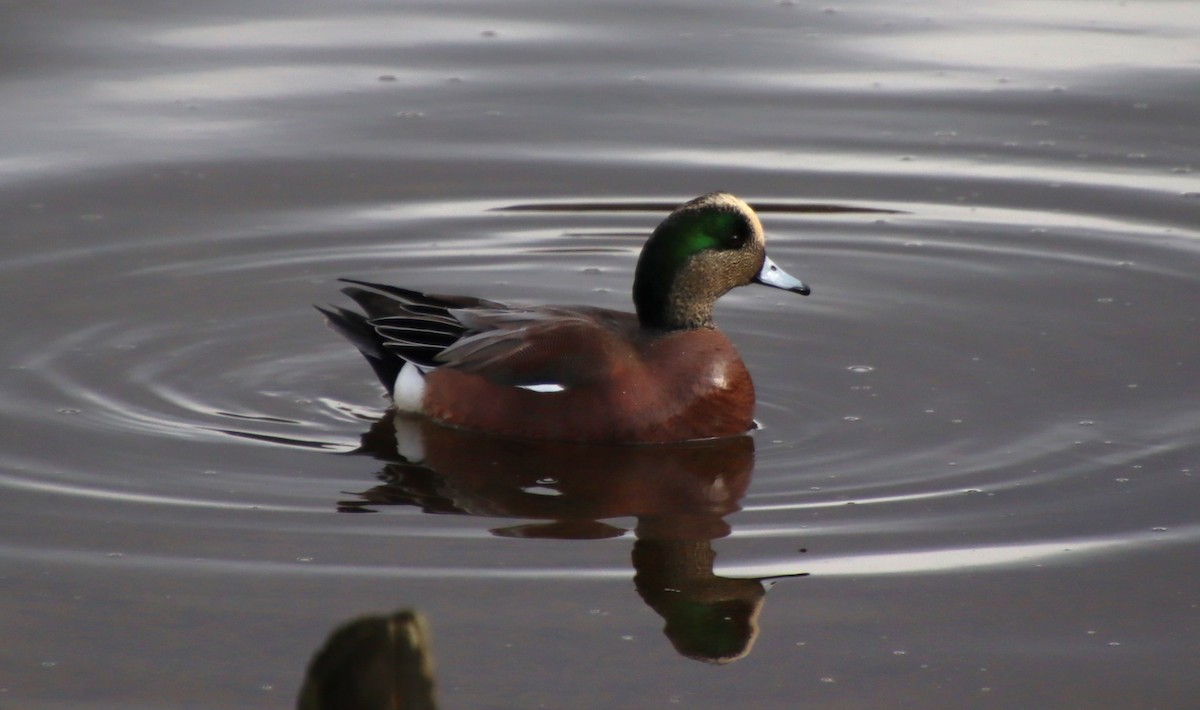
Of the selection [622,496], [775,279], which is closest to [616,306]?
[775,279]

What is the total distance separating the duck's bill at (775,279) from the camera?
7.07 metres

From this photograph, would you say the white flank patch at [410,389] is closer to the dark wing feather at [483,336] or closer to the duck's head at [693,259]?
the dark wing feather at [483,336]

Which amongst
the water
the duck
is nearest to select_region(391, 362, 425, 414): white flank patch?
the duck

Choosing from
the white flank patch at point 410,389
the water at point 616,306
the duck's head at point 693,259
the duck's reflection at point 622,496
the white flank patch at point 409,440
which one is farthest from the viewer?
the white flank patch at point 410,389

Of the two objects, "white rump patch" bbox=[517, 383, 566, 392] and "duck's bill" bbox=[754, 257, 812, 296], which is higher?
"duck's bill" bbox=[754, 257, 812, 296]

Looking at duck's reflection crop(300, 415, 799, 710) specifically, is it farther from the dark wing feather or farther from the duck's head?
the duck's head

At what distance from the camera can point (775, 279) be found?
A: 7086 mm

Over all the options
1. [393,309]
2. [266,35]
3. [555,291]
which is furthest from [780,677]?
[266,35]

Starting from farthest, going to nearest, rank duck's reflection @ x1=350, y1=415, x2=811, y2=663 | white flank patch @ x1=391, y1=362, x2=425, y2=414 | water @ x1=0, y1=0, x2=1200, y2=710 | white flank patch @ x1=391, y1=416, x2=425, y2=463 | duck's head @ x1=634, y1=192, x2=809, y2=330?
1. white flank patch @ x1=391, y1=362, x2=425, y2=414
2. duck's head @ x1=634, y1=192, x2=809, y2=330
3. white flank patch @ x1=391, y1=416, x2=425, y2=463
4. duck's reflection @ x1=350, y1=415, x2=811, y2=663
5. water @ x1=0, y1=0, x2=1200, y2=710

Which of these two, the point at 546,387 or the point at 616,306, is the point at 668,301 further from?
the point at 616,306

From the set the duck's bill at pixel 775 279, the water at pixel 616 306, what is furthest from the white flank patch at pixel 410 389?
the duck's bill at pixel 775 279

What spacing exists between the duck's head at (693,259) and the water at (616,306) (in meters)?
0.53

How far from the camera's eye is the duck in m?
6.66

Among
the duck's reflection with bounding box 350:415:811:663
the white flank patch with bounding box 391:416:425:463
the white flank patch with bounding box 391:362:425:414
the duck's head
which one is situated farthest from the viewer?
the white flank patch with bounding box 391:362:425:414
